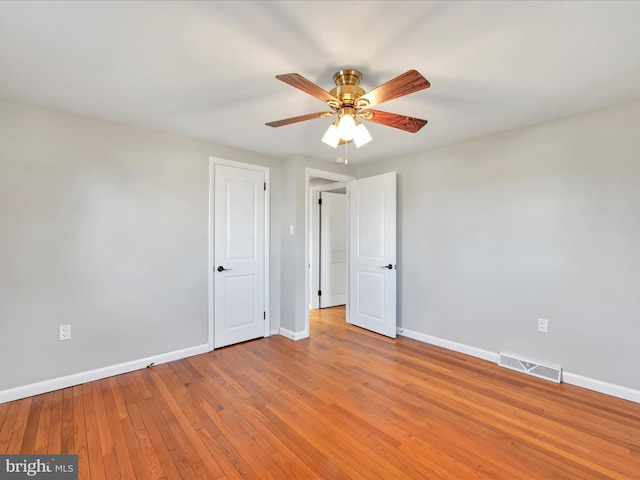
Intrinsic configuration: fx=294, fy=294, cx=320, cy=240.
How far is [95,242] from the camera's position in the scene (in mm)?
2586

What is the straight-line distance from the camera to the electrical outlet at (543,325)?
8.75ft

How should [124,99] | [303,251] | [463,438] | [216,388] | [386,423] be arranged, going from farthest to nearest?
[303,251], [216,388], [124,99], [386,423], [463,438]

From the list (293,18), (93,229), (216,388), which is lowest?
(216,388)

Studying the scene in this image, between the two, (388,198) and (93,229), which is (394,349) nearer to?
(388,198)

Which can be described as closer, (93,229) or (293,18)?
(293,18)

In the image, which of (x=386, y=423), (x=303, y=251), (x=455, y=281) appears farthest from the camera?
(x=303, y=251)

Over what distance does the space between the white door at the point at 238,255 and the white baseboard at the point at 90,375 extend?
15.6 inches

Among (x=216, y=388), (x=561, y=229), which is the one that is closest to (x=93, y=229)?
(x=216, y=388)

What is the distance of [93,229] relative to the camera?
2578mm

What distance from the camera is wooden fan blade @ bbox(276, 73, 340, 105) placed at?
1.40 m

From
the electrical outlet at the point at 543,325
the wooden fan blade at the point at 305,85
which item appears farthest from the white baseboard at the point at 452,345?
the wooden fan blade at the point at 305,85

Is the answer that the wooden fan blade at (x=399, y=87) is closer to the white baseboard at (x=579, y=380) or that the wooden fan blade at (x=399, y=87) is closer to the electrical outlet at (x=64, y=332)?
the white baseboard at (x=579, y=380)

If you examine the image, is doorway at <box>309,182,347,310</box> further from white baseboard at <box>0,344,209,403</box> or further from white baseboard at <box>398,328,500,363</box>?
white baseboard at <box>0,344,209,403</box>

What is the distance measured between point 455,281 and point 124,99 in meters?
3.53
